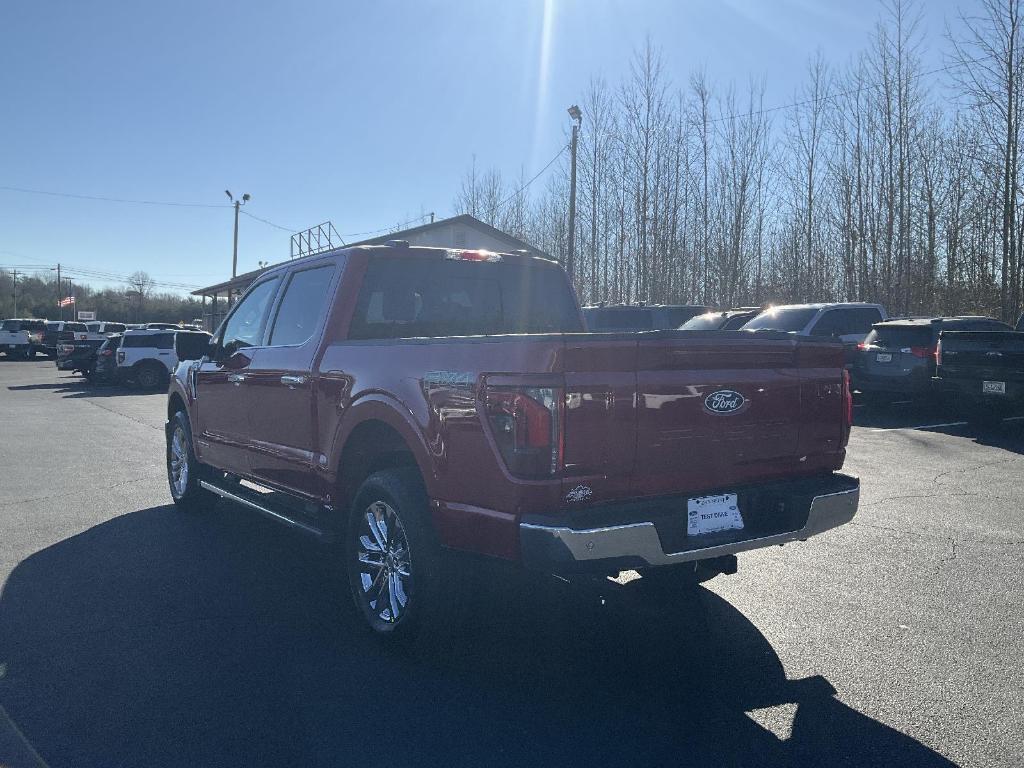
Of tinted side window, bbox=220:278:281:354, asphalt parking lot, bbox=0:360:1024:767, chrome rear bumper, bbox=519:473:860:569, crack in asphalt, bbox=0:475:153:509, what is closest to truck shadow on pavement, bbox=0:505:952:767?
asphalt parking lot, bbox=0:360:1024:767

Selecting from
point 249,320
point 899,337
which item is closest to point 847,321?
point 899,337

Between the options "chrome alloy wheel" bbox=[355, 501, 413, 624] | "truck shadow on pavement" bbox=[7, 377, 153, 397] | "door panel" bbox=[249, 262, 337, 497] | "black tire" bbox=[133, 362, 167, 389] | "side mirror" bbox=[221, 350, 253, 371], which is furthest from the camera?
"black tire" bbox=[133, 362, 167, 389]

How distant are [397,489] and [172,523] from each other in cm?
367

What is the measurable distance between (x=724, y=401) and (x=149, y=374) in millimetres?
22047

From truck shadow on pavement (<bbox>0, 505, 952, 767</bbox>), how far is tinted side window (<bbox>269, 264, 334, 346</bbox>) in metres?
1.54

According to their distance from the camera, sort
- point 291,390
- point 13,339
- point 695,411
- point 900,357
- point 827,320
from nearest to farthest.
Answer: point 695,411
point 291,390
point 900,357
point 827,320
point 13,339

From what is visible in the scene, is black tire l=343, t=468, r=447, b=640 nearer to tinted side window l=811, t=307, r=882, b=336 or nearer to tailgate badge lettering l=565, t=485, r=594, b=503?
tailgate badge lettering l=565, t=485, r=594, b=503

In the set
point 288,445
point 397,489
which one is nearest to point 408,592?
point 397,489

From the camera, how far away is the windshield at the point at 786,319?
13.9 metres

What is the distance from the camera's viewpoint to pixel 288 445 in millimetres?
4980

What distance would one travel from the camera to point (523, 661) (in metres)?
3.82

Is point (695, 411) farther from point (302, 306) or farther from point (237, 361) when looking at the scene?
point (237, 361)

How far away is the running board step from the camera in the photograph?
4477mm

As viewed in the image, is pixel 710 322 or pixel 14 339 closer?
pixel 710 322
